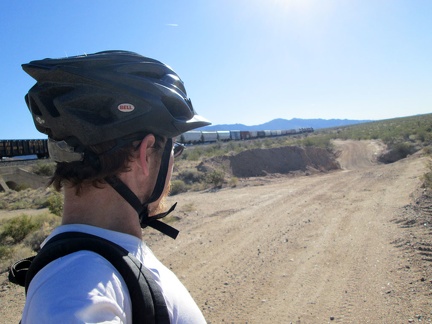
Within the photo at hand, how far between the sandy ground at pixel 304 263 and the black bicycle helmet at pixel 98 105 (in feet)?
12.4

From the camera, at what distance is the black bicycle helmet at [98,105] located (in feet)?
4.63

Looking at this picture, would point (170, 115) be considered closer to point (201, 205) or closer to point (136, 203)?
point (136, 203)

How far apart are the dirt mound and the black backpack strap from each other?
20.7 meters

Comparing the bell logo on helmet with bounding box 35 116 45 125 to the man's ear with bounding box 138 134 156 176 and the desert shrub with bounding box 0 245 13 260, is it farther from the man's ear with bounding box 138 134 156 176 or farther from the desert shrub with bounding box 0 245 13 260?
the desert shrub with bounding box 0 245 13 260

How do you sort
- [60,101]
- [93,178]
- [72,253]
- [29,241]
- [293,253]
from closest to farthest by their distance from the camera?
[72,253] < [93,178] < [60,101] < [293,253] < [29,241]

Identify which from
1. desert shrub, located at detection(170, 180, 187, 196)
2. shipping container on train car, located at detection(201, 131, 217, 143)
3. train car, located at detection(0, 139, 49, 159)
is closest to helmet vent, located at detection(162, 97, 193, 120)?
desert shrub, located at detection(170, 180, 187, 196)

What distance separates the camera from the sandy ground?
177 inches

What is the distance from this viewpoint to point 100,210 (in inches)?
53.4

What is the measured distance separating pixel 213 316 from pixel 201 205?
27.0ft

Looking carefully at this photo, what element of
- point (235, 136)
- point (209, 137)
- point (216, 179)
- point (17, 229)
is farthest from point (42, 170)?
point (235, 136)

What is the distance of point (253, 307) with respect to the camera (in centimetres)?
476

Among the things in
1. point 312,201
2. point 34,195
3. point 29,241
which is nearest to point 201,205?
point 312,201

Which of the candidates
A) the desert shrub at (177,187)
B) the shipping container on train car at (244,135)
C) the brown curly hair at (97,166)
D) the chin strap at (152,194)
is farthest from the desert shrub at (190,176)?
the shipping container on train car at (244,135)

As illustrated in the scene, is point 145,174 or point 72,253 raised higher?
point 145,174
